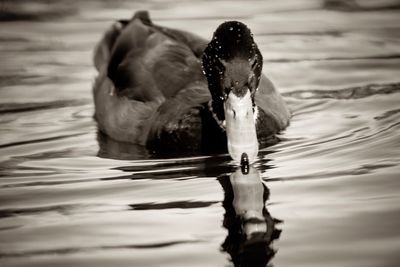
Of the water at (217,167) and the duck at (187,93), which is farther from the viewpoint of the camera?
the duck at (187,93)

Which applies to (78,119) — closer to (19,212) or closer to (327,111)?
(327,111)

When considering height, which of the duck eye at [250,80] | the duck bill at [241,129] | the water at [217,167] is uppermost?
the duck eye at [250,80]

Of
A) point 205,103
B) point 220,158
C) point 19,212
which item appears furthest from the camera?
point 205,103

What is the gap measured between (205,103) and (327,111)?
1.61m

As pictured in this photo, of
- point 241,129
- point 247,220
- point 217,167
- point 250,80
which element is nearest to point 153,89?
point 217,167

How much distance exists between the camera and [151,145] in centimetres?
980

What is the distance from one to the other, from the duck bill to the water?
25cm

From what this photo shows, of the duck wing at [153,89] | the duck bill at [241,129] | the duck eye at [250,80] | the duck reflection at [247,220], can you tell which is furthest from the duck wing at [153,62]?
the duck reflection at [247,220]

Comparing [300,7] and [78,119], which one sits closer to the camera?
[78,119]

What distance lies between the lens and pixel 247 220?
706 cm

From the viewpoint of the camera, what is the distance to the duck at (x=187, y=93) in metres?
8.43

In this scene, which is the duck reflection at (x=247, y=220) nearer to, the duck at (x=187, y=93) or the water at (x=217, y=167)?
the water at (x=217, y=167)

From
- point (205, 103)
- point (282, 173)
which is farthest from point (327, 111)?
point (282, 173)

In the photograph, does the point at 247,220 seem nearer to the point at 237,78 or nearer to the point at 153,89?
the point at 237,78
